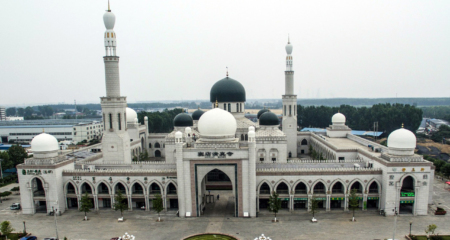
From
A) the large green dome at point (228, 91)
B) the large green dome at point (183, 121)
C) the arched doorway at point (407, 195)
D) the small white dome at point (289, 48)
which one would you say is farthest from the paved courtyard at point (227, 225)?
the small white dome at point (289, 48)

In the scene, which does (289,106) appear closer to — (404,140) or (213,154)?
(404,140)

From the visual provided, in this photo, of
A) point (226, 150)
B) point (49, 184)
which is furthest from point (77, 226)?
point (226, 150)

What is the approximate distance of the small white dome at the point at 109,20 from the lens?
40903 mm

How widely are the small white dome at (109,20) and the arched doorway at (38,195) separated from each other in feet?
70.9

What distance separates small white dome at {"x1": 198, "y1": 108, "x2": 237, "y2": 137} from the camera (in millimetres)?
34500

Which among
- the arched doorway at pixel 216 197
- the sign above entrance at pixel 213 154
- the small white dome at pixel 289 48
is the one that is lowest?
the arched doorway at pixel 216 197

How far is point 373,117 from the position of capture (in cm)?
8400

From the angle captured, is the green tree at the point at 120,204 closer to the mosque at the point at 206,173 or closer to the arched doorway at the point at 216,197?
the mosque at the point at 206,173

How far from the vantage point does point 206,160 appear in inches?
1315

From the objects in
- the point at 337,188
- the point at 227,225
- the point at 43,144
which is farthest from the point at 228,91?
the point at 43,144

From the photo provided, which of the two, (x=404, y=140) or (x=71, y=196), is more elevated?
(x=404, y=140)

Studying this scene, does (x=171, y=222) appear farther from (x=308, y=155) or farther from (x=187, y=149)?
(x=308, y=155)

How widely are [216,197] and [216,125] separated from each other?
11008 millimetres

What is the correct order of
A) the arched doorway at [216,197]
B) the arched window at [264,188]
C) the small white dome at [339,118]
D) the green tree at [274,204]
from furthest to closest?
the small white dome at [339,118], the arched window at [264,188], the arched doorway at [216,197], the green tree at [274,204]
